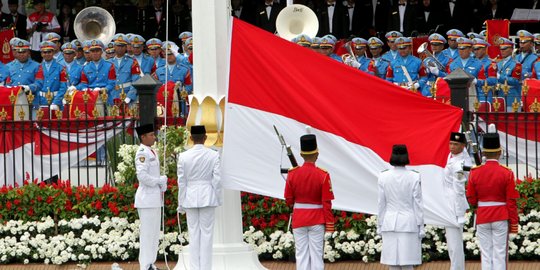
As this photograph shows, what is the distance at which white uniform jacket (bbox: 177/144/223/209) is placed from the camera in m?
16.6

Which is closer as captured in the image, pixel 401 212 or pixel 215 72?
pixel 401 212

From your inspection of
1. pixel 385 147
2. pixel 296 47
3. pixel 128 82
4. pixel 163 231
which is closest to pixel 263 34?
pixel 296 47

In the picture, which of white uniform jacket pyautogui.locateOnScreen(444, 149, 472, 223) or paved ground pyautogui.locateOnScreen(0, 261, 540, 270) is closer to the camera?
white uniform jacket pyautogui.locateOnScreen(444, 149, 472, 223)

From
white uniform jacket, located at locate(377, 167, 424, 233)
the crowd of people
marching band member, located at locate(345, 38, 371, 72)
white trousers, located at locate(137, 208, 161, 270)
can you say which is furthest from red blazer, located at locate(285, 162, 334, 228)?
the crowd of people

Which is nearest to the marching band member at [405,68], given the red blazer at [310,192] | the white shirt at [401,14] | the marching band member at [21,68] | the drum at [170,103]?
the white shirt at [401,14]

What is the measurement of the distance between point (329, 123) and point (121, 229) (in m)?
3.54

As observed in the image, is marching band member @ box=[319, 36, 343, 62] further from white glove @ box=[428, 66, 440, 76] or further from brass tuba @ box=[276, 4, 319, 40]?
white glove @ box=[428, 66, 440, 76]

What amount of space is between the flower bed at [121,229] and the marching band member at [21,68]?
5.93m

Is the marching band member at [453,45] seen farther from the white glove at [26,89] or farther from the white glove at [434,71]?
the white glove at [26,89]

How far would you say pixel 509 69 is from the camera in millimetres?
23672

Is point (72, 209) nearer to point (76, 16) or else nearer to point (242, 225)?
point (242, 225)

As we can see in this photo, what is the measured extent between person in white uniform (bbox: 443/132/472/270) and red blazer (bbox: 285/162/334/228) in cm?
148

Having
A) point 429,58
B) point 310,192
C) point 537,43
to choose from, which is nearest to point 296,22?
point 429,58

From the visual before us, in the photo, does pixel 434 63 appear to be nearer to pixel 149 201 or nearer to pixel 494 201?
pixel 149 201
